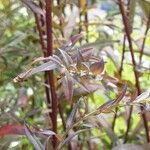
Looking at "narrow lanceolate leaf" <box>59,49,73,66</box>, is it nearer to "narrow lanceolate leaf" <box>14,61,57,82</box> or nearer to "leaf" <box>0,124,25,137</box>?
"narrow lanceolate leaf" <box>14,61,57,82</box>

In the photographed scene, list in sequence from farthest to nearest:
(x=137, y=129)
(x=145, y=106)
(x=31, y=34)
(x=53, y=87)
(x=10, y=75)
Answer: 1. (x=137, y=129)
2. (x=31, y=34)
3. (x=10, y=75)
4. (x=53, y=87)
5. (x=145, y=106)

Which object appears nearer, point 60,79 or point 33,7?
point 60,79

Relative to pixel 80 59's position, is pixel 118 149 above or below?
below

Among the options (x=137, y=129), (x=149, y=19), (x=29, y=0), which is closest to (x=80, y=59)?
(x=29, y=0)

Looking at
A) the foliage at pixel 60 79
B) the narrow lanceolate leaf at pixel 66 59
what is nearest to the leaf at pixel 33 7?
the foliage at pixel 60 79

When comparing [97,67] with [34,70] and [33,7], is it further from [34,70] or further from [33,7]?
[33,7]

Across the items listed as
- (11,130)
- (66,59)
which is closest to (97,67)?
(66,59)

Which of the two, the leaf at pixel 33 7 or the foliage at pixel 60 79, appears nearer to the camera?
the foliage at pixel 60 79

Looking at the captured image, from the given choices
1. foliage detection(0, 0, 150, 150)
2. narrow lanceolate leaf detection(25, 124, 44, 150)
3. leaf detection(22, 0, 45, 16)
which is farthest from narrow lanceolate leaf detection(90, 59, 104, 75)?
leaf detection(22, 0, 45, 16)

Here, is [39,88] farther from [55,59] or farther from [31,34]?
[55,59]

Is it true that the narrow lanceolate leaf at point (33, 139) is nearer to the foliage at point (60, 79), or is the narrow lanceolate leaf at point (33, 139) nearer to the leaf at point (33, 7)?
the foliage at point (60, 79)

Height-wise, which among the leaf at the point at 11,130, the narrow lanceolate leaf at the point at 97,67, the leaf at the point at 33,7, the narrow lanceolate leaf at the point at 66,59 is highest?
the leaf at the point at 33,7
